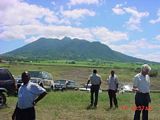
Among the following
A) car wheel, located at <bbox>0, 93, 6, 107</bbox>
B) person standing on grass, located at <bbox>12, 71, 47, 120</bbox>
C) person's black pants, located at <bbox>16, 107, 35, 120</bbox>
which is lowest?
car wheel, located at <bbox>0, 93, 6, 107</bbox>

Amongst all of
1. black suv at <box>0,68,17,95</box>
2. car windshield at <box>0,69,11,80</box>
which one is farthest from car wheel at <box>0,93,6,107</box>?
car windshield at <box>0,69,11,80</box>

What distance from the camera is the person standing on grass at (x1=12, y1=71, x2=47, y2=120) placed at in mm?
10344

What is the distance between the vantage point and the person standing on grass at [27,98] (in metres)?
10.3

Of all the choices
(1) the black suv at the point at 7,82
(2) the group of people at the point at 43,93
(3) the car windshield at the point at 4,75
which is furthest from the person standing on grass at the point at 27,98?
(3) the car windshield at the point at 4,75

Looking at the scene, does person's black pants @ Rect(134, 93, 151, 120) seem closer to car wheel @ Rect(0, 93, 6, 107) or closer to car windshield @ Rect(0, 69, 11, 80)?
car wheel @ Rect(0, 93, 6, 107)

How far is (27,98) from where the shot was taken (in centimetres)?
1036

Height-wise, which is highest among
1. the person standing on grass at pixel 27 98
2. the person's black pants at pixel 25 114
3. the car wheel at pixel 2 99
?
the person standing on grass at pixel 27 98

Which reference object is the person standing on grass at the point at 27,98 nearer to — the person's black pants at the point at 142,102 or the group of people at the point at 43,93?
the group of people at the point at 43,93

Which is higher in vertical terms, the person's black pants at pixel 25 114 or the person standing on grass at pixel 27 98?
the person standing on grass at pixel 27 98

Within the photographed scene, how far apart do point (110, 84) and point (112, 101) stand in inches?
60.2

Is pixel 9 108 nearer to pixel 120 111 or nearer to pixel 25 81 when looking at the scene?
pixel 120 111

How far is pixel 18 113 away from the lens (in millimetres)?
10414

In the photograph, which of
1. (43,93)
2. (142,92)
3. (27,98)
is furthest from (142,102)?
(27,98)

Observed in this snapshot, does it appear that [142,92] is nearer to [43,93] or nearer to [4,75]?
[43,93]
